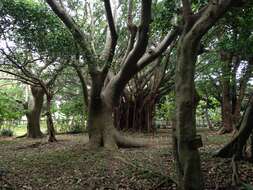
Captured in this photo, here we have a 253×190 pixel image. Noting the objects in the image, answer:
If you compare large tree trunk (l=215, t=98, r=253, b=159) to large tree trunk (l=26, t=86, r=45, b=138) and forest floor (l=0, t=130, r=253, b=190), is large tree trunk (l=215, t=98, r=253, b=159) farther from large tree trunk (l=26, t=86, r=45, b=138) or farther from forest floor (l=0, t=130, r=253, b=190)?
large tree trunk (l=26, t=86, r=45, b=138)

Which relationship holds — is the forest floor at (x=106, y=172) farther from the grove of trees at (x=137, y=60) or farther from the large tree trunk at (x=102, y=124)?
the large tree trunk at (x=102, y=124)

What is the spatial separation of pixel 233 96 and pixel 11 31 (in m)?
11.4

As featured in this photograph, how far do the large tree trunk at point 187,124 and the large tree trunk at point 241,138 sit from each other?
6.67ft

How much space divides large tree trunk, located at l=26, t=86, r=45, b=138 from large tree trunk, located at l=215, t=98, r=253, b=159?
12041 millimetres

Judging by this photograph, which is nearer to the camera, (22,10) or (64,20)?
(22,10)

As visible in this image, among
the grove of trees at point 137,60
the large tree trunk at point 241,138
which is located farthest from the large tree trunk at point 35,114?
the large tree trunk at point 241,138

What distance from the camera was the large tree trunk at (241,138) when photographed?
605cm

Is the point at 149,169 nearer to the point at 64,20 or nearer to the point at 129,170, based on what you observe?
the point at 129,170

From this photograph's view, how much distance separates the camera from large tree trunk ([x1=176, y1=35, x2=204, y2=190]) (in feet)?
14.6

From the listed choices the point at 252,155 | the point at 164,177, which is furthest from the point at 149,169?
the point at 252,155

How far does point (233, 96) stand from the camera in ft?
52.5

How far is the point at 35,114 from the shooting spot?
55.7 ft

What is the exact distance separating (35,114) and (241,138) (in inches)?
506

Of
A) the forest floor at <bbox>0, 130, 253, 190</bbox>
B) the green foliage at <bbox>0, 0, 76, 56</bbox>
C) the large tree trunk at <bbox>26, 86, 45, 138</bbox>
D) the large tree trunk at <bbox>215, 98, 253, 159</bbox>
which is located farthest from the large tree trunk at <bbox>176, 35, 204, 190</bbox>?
the large tree trunk at <bbox>26, 86, 45, 138</bbox>
